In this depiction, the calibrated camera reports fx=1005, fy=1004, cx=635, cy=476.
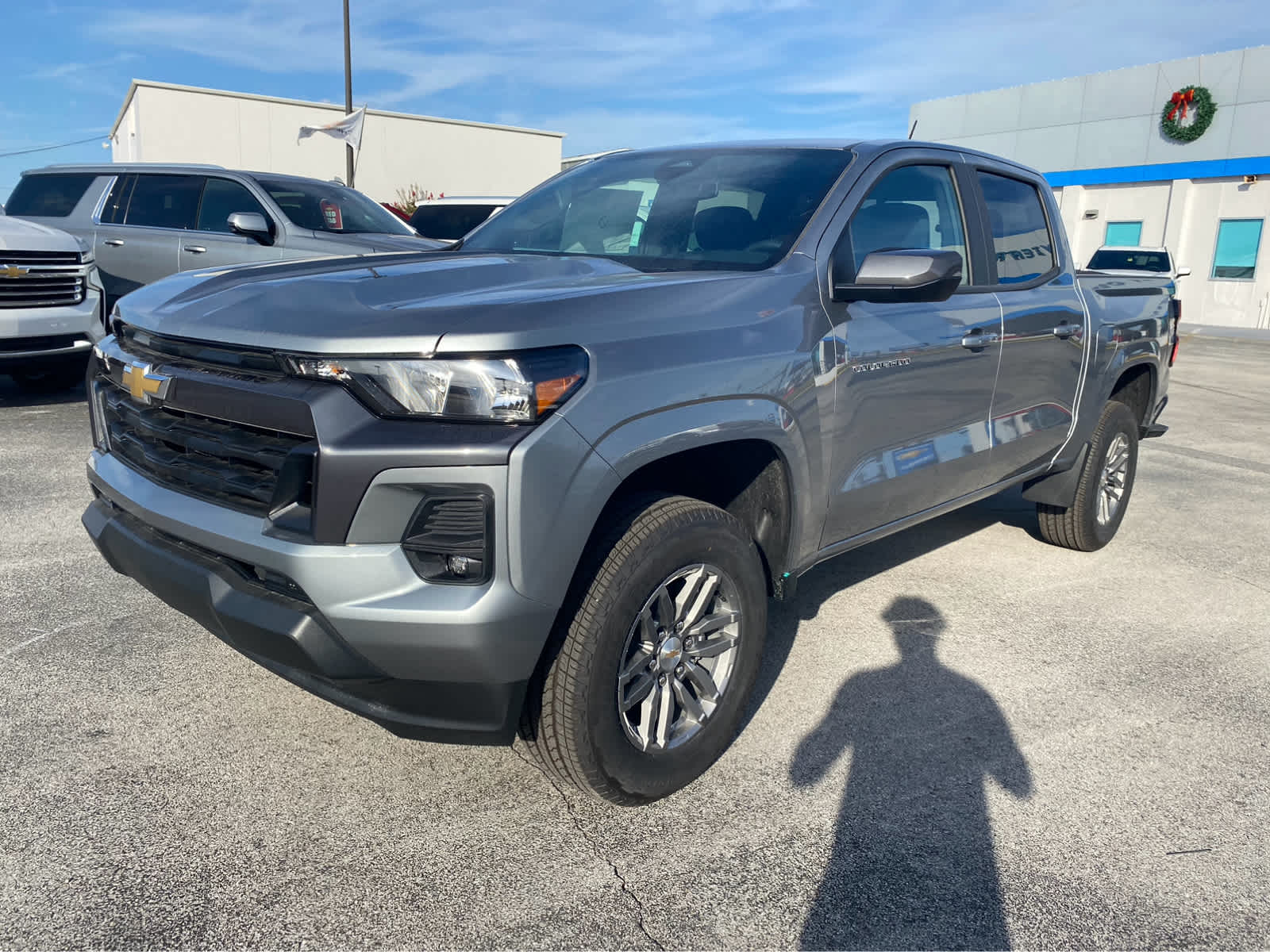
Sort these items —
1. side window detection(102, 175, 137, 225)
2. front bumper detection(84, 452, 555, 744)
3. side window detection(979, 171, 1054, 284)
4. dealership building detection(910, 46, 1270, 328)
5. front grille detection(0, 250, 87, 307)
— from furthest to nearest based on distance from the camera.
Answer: dealership building detection(910, 46, 1270, 328) → side window detection(102, 175, 137, 225) → front grille detection(0, 250, 87, 307) → side window detection(979, 171, 1054, 284) → front bumper detection(84, 452, 555, 744)

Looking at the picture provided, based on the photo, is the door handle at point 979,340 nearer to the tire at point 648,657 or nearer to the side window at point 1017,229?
the side window at point 1017,229

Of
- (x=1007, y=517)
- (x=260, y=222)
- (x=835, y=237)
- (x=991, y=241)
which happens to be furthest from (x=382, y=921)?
(x=260, y=222)

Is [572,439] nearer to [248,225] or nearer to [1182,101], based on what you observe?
[248,225]

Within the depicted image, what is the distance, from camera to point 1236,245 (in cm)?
2542

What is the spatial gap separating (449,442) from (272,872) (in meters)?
1.13

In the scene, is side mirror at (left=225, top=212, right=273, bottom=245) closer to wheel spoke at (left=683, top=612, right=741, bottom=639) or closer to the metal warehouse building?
wheel spoke at (left=683, top=612, right=741, bottom=639)

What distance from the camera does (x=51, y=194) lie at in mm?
9336

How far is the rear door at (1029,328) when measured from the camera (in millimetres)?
3988

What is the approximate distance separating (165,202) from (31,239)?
162cm

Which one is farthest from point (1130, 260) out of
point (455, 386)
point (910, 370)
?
point (455, 386)

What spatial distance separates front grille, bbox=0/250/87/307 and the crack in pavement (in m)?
6.27

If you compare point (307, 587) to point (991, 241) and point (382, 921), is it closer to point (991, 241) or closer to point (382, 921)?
point (382, 921)

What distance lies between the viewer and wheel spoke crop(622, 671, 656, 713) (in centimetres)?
258

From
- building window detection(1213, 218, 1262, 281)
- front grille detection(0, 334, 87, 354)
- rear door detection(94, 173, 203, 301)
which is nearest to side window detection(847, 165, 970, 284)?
front grille detection(0, 334, 87, 354)
